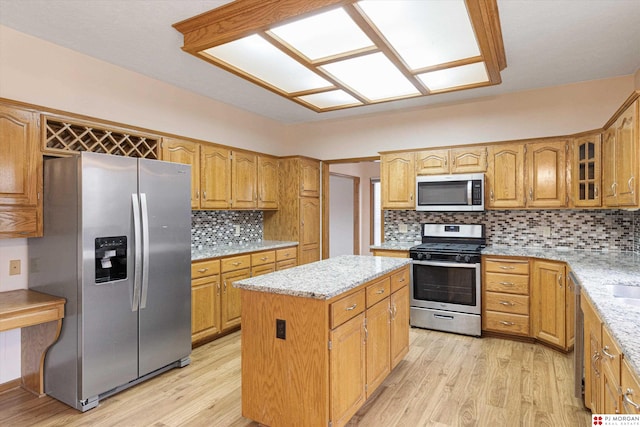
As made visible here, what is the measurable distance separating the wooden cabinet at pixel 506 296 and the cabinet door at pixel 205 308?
9.22 ft

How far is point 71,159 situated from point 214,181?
1629 mm

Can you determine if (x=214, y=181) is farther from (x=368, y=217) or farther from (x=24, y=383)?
(x=368, y=217)

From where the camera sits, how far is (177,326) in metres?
3.11

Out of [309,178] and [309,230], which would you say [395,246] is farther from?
[309,178]

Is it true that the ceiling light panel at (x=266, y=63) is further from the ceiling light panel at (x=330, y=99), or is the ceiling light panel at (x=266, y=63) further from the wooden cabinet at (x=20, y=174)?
the wooden cabinet at (x=20, y=174)

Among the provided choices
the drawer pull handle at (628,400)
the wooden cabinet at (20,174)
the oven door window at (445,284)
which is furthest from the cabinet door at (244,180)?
the drawer pull handle at (628,400)

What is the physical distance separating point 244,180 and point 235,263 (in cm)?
111

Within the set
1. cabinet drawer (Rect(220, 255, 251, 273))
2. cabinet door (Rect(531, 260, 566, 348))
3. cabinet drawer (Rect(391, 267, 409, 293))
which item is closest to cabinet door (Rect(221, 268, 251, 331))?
cabinet drawer (Rect(220, 255, 251, 273))

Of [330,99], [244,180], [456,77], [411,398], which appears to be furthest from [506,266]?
[244,180]

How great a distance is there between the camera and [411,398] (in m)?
2.64

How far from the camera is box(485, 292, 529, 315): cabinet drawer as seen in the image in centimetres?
368

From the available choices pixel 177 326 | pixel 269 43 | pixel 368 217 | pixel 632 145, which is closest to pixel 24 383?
pixel 177 326

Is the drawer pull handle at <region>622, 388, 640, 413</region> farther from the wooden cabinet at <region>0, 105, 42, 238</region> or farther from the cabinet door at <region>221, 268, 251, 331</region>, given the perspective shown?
the wooden cabinet at <region>0, 105, 42, 238</region>

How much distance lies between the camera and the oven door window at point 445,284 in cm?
389
